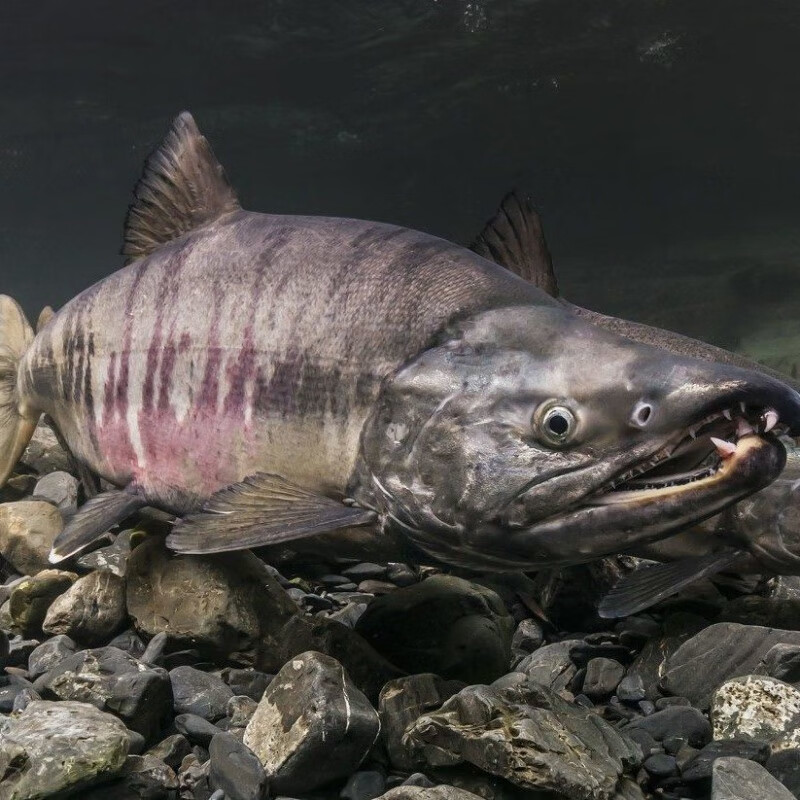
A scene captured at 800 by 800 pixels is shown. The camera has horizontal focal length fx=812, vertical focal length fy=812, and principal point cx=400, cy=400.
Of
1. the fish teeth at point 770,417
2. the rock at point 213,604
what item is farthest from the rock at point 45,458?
the fish teeth at point 770,417

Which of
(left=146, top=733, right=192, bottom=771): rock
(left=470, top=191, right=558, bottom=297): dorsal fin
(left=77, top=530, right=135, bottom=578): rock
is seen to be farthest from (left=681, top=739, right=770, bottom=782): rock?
(left=470, top=191, right=558, bottom=297): dorsal fin

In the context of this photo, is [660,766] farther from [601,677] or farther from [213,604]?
[213,604]

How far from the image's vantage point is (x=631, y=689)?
299 cm

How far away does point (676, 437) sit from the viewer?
7.10 ft

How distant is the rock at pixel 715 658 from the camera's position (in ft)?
9.66

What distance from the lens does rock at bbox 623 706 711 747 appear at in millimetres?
2594

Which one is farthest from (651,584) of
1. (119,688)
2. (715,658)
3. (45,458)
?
(45,458)

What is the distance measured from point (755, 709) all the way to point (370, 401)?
1.56 m

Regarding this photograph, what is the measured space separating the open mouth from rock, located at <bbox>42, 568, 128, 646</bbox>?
218 cm

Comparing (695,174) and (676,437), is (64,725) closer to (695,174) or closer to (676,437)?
(676,437)

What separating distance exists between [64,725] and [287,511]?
89 centimetres

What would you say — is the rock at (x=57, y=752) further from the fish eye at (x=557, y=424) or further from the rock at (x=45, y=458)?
the rock at (x=45, y=458)

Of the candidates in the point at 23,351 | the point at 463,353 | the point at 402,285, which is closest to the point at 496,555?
the point at 463,353

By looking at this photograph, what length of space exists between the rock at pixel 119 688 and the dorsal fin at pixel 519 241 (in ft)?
9.44
